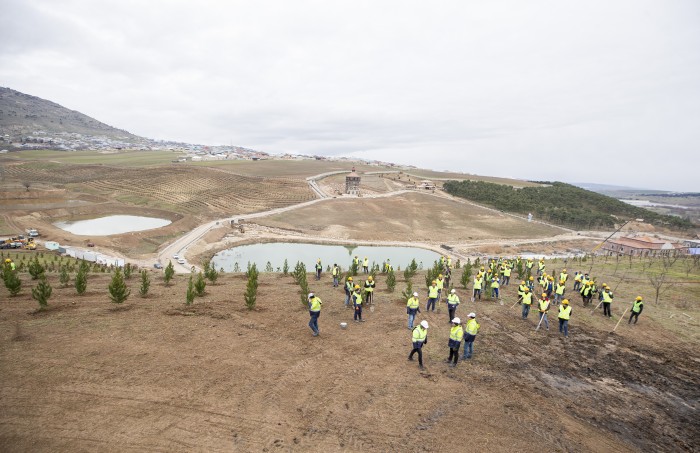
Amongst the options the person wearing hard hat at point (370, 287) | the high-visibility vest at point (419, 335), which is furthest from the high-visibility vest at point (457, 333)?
the person wearing hard hat at point (370, 287)

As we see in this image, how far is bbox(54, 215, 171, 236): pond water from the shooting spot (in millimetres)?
48631

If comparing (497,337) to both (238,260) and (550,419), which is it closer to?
(550,419)

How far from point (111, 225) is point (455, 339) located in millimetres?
58067

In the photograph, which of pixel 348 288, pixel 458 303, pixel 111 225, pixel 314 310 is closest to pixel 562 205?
pixel 458 303

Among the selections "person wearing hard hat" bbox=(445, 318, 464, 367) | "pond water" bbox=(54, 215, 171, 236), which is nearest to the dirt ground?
"person wearing hard hat" bbox=(445, 318, 464, 367)

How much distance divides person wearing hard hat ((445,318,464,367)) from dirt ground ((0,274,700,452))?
298mm

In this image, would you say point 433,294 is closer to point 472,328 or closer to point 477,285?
point 477,285

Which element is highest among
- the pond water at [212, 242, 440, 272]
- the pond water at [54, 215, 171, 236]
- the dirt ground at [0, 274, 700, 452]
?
the dirt ground at [0, 274, 700, 452]

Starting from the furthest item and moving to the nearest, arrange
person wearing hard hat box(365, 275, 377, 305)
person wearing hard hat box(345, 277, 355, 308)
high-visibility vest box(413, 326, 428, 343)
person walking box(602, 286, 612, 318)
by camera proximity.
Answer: person walking box(602, 286, 612, 318) → person wearing hard hat box(365, 275, 377, 305) → person wearing hard hat box(345, 277, 355, 308) → high-visibility vest box(413, 326, 428, 343)

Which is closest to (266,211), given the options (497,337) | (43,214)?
(43,214)

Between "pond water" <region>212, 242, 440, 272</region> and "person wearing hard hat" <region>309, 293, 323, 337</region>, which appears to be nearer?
"person wearing hard hat" <region>309, 293, 323, 337</region>

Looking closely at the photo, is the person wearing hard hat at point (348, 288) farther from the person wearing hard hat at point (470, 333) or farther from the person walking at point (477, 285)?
the person walking at point (477, 285)

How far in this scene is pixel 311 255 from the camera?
4588 centimetres

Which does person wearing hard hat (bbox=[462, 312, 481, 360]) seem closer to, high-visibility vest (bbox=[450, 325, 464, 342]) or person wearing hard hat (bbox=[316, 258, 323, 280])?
high-visibility vest (bbox=[450, 325, 464, 342])
